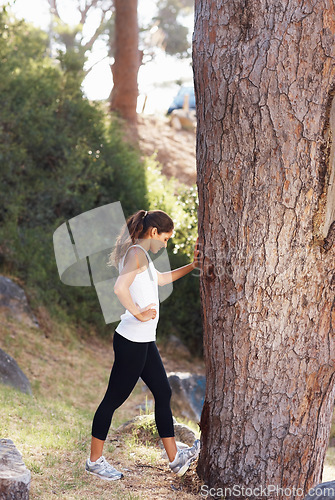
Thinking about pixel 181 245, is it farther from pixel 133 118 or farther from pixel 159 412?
pixel 133 118

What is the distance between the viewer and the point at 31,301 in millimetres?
8938

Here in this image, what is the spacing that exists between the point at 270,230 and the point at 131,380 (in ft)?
3.98

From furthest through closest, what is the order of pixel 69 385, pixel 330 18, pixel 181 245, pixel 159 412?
1. pixel 181 245
2. pixel 69 385
3. pixel 159 412
4. pixel 330 18

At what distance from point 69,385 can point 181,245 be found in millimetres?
2586

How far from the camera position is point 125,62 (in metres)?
15.0

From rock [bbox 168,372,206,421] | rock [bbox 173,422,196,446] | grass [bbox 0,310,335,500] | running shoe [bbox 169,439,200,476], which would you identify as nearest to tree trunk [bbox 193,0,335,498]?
running shoe [bbox 169,439,200,476]

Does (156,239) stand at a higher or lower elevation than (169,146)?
higher

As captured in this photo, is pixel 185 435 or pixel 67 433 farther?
pixel 185 435

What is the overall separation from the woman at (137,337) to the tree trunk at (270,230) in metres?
0.35

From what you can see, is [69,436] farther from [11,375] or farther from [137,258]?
[11,375]

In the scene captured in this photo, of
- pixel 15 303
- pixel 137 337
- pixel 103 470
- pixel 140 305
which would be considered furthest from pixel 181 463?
pixel 15 303

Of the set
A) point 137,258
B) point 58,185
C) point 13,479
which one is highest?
point 137,258

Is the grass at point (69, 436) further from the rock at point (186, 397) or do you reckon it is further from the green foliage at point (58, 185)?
the green foliage at point (58, 185)

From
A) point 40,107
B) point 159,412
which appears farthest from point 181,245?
point 159,412
